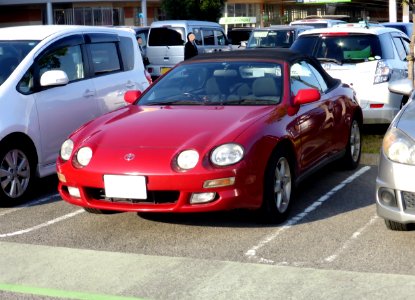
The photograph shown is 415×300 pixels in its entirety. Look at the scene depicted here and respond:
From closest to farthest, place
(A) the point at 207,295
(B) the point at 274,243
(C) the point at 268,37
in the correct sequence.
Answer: (A) the point at 207,295 → (B) the point at 274,243 → (C) the point at 268,37

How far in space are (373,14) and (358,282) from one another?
65935 millimetres

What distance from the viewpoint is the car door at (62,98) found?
7.83m

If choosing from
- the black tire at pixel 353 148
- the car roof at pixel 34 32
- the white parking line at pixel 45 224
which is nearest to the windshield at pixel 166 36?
the car roof at pixel 34 32

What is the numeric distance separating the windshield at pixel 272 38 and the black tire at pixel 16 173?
13337 millimetres

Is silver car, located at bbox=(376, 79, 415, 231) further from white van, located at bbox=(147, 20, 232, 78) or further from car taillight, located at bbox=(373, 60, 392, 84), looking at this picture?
white van, located at bbox=(147, 20, 232, 78)

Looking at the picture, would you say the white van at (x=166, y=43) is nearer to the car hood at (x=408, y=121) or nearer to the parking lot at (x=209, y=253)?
the parking lot at (x=209, y=253)

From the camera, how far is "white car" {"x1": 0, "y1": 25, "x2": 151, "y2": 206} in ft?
24.3

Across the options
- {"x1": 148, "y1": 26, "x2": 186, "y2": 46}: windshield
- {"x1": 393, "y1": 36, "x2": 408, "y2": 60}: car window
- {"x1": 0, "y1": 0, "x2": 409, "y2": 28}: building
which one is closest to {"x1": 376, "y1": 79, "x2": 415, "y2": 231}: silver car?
{"x1": 393, "y1": 36, "x2": 408, "y2": 60}: car window

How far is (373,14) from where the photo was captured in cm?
6800

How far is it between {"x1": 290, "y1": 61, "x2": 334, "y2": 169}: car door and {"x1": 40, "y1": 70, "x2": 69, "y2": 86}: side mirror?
92.4 inches

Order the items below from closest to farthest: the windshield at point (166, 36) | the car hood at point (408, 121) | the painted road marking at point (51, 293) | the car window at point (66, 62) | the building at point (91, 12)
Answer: the painted road marking at point (51, 293) → the car hood at point (408, 121) → the car window at point (66, 62) → the windshield at point (166, 36) → the building at point (91, 12)

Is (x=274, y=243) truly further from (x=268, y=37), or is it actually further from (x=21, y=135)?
(x=268, y=37)

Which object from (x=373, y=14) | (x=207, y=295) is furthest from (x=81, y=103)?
(x=373, y=14)

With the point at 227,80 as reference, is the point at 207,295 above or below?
below
